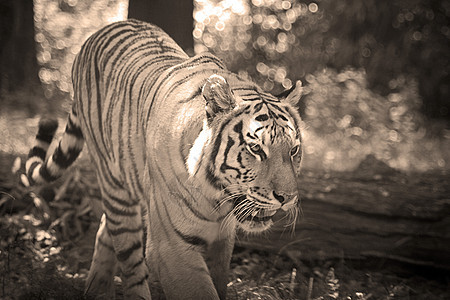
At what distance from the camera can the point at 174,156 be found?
3283 mm

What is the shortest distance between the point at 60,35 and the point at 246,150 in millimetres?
8383

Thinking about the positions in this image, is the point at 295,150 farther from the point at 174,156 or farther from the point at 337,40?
the point at 337,40

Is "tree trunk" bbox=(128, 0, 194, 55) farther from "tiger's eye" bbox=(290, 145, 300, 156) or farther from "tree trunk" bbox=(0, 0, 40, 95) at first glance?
"tree trunk" bbox=(0, 0, 40, 95)

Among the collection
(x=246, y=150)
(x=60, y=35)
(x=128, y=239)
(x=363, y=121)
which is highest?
(x=246, y=150)

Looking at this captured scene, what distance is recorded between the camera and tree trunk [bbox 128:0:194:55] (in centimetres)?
485

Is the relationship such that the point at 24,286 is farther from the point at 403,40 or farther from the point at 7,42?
the point at 403,40

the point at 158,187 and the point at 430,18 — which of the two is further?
the point at 430,18

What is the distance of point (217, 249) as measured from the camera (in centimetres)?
365

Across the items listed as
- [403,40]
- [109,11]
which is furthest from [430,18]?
[109,11]

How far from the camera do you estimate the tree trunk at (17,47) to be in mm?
8680

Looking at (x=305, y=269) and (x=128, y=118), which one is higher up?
(x=128, y=118)

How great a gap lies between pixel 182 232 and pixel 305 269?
1.83 m

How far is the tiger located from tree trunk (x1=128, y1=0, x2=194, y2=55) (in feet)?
2.31

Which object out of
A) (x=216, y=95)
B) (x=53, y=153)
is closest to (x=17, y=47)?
(x=53, y=153)
